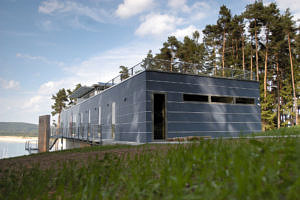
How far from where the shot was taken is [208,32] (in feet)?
86.5

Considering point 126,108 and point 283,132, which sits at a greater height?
point 126,108

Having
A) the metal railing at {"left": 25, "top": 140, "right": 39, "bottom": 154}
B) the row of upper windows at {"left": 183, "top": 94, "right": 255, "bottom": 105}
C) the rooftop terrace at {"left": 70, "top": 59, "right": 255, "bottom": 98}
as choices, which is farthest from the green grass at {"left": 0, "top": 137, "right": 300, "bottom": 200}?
the metal railing at {"left": 25, "top": 140, "right": 39, "bottom": 154}

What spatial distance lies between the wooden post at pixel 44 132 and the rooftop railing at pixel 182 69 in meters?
4.95

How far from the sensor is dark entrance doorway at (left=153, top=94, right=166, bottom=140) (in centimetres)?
1117

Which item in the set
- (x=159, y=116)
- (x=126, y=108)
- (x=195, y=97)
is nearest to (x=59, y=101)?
(x=126, y=108)

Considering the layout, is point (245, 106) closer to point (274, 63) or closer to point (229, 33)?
point (229, 33)

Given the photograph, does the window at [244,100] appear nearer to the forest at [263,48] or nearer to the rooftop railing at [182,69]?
the rooftop railing at [182,69]

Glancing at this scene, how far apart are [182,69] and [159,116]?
3053mm

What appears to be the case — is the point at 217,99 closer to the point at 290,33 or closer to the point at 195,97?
the point at 195,97

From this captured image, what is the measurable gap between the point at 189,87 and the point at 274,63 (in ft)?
64.4

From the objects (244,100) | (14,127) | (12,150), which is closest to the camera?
(244,100)

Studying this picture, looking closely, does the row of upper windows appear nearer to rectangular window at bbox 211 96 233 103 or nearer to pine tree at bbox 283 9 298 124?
rectangular window at bbox 211 96 233 103

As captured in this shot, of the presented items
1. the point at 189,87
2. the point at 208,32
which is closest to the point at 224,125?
the point at 189,87

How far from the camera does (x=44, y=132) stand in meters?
13.7
